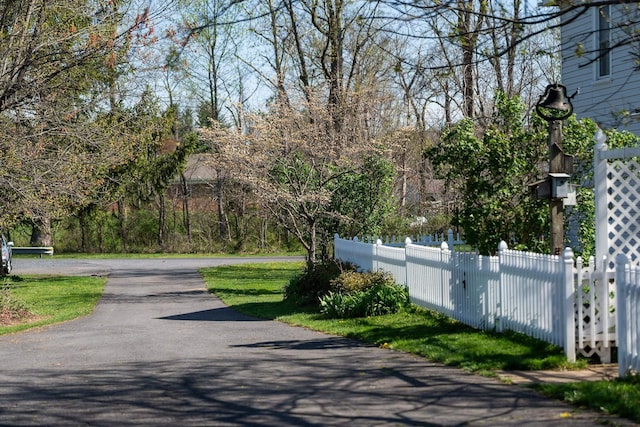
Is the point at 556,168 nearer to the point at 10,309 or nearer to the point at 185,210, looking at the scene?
the point at 10,309

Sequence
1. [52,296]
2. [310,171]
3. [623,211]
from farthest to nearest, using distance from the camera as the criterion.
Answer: [52,296] < [310,171] < [623,211]

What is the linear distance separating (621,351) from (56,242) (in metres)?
44.7

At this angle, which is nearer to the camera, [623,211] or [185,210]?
[623,211]

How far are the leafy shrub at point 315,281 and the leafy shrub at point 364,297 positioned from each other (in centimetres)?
81

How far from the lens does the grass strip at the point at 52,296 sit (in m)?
19.1

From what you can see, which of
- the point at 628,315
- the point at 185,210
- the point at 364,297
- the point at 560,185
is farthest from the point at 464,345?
the point at 185,210

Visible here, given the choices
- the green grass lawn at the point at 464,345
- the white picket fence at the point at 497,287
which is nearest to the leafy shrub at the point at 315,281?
the green grass lawn at the point at 464,345

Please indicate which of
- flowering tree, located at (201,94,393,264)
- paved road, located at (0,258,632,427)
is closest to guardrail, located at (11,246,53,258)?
flowering tree, located at (201,94,393,264)

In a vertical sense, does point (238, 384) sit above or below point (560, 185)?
below

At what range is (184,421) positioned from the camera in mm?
7785

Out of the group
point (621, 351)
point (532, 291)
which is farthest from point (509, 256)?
point (621, 351)

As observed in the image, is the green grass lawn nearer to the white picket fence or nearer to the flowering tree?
the white picket fence

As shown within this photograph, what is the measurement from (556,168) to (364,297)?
4.84m

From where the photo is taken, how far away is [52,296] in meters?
25.0
